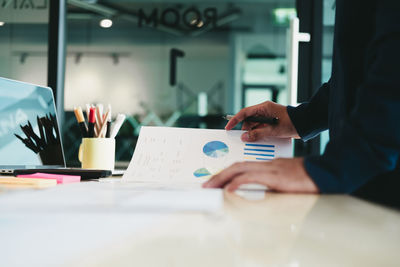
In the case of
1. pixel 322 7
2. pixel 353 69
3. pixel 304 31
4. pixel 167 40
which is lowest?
pixel 353 69

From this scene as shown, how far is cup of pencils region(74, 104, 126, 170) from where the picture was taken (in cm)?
101

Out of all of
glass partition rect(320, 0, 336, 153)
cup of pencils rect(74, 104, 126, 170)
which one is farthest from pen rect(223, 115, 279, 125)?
glass partition rect(320, 0, 336, 153)

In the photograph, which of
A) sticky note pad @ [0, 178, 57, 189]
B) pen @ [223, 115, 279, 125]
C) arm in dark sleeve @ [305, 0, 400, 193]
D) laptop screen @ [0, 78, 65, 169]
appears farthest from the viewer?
laptop screen @ [0, 78, 65, 169]

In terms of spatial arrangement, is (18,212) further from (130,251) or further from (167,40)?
(167,40)

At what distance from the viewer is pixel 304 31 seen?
6.39 feet

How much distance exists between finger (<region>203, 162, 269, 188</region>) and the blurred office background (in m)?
5.23

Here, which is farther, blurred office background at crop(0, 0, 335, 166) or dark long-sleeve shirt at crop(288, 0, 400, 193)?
blurred office background at crop(0, 0, 335, 166)

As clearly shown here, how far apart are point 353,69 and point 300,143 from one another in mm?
1894

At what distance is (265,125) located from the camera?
842 mm

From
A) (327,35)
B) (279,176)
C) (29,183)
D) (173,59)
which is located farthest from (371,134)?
(173,59)

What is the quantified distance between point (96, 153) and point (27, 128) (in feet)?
0.67

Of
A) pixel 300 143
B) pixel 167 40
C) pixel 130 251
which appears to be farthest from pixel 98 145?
pixel 167 40

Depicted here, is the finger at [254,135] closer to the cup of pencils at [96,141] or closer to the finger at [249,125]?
the finger at [249,125]

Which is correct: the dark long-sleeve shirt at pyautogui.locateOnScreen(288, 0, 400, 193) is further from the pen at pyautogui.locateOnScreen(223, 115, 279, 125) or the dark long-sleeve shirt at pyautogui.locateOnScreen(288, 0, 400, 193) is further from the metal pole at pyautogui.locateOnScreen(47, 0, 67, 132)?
the metal pole at pyautogui.locateOnScreen(47, 0, 67, 132)
